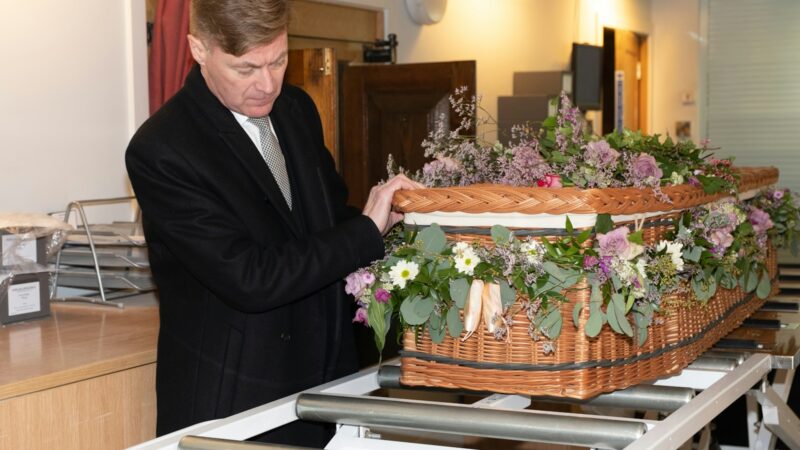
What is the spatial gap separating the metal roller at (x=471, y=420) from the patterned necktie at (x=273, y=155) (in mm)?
412

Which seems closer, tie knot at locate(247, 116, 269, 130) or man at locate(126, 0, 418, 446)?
man at locate(126, 0, 418, 446)

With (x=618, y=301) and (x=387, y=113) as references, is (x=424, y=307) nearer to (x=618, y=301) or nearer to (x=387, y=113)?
(x=618, y=301)

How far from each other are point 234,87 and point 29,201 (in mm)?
1533

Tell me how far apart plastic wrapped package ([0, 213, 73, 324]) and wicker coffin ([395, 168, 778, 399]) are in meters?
1.03

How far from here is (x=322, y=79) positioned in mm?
4422

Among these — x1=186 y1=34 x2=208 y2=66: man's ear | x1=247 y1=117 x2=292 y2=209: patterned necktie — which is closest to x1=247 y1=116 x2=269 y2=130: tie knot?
x1=247 y1=117 x2=292 y2=209: patterned necktie

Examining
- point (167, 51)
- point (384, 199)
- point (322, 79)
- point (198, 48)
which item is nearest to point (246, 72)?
point (198, 48)

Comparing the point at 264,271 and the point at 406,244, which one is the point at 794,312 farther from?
the point at 264,271

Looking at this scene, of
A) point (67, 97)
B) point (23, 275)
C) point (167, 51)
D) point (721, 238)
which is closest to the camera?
point (721, 238)

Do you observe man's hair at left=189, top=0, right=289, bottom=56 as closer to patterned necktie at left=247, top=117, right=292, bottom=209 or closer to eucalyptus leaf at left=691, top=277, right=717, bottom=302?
patterned necktie at left=247, top=117, right=292, bottom=209

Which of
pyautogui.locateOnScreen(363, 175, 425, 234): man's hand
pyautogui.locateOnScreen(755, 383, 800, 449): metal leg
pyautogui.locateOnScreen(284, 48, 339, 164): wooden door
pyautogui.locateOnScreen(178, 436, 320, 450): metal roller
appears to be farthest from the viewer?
pyautogui.locateOnScreen(284, 48, 339, 164): wooden door

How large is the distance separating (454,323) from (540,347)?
0.13 m

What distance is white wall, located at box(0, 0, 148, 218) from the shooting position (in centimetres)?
297

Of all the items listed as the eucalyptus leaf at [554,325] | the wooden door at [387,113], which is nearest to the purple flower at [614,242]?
the eucalyptus leaf at [554,325]
